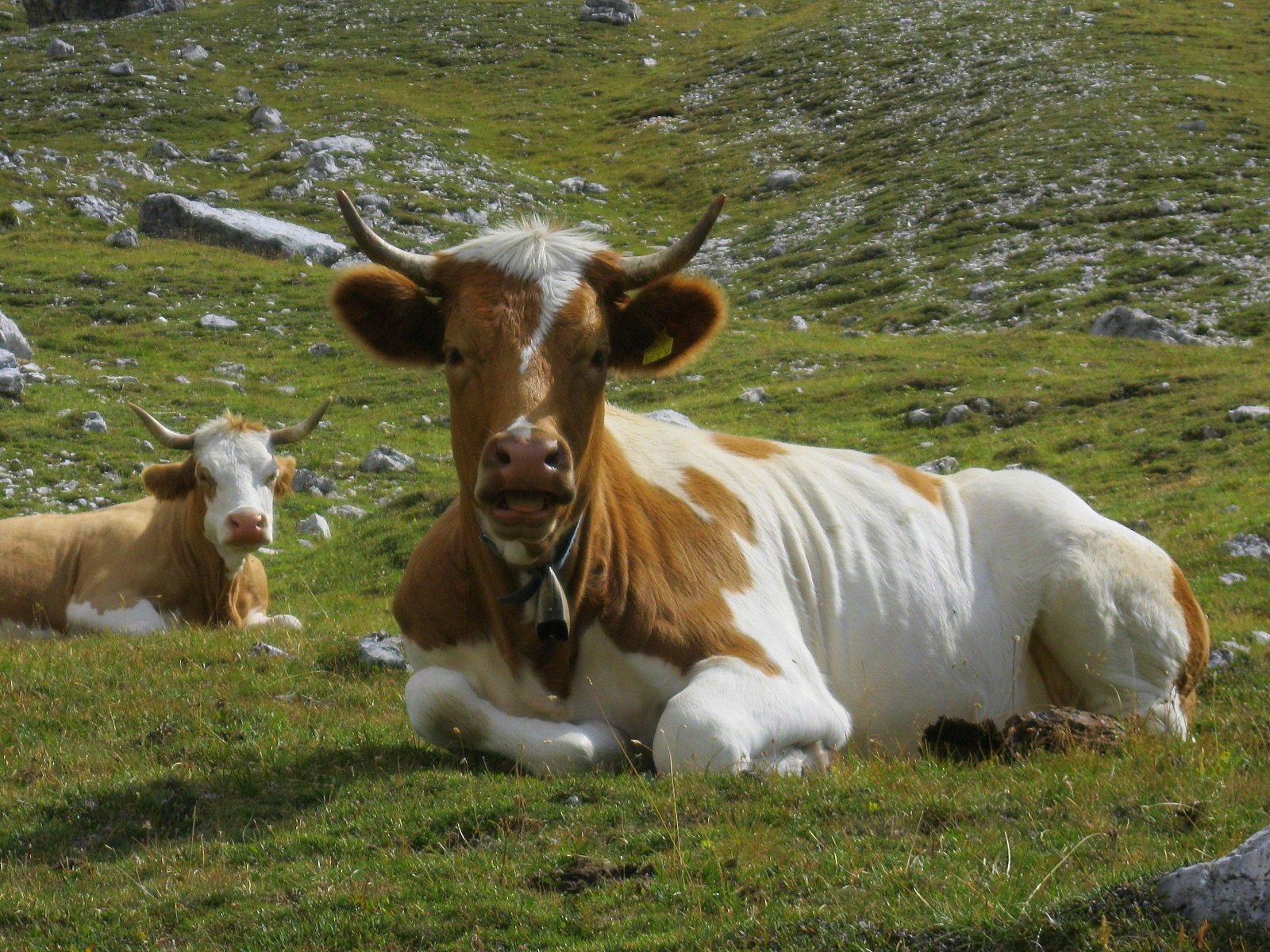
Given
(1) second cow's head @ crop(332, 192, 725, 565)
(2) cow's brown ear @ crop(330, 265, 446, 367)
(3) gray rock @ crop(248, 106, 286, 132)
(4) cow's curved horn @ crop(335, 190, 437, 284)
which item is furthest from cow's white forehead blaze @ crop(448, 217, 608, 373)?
(3) gray rock @ crop(248, 106, 286, 132)

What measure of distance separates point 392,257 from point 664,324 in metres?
1.45

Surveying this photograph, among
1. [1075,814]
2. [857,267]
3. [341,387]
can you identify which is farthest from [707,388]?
[1075,814]

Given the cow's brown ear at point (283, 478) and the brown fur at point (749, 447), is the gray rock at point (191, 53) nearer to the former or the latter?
the cow's brown ear at point (283, 478)

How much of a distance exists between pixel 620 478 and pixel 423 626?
137cm

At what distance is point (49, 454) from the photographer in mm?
21000

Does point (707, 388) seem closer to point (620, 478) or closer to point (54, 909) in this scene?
point (620, 478)

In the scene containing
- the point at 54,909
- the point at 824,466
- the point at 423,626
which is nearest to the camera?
the point at 54,909

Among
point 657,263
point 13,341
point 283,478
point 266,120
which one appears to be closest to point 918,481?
point 657,263

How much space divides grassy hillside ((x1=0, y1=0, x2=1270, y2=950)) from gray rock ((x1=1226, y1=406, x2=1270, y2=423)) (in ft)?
1.87

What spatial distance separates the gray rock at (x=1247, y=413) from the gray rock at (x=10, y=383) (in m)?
19.9

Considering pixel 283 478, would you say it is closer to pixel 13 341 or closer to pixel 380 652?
pixel 380 652

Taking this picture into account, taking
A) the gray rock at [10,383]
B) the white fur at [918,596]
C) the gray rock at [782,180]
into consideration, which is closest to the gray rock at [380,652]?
the white fur at [918,596]

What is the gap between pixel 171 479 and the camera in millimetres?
14758

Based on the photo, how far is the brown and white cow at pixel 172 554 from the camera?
14.3 m
